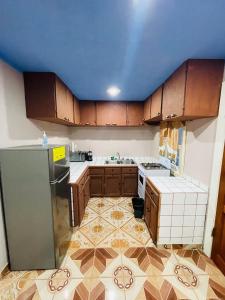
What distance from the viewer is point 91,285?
1.46 metres

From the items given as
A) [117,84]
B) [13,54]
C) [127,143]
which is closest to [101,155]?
[127,143]

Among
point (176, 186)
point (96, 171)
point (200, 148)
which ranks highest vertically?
point (200, 148)

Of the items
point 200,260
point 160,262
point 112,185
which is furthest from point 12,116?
point 200,260

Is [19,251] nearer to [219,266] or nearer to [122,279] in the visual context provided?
[122,279]

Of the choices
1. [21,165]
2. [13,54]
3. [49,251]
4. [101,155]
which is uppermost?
[13,54]

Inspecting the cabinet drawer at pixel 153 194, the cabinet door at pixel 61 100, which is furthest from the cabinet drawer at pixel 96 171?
the cabinet door at pixel 61 100

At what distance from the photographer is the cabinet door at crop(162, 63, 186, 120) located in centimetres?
165

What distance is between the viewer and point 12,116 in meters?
1.68

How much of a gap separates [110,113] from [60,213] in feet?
8.08

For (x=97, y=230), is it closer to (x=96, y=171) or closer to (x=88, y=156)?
(x=96, y=171)

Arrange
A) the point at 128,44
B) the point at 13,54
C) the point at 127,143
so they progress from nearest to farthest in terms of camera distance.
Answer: the point at 128,44, the point at 13,54, the point at 127,143

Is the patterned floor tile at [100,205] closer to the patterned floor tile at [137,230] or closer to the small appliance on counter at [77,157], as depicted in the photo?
the patterned floor tile at [137,230]

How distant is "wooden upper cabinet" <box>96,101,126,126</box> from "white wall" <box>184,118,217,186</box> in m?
1.63

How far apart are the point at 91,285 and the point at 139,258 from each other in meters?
0.64
